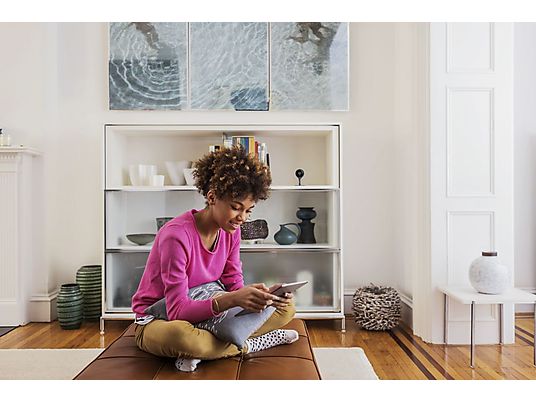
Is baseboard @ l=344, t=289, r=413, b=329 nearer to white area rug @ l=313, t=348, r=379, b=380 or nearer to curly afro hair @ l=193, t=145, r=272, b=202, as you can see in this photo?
white area rug @ l=313, t=348, r=379, b=380

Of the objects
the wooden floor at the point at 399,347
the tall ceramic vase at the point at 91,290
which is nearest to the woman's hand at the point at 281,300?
the wooden floor at the point at 399,347

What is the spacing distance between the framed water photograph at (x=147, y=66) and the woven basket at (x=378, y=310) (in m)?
1.91

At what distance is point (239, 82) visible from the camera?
4270mm

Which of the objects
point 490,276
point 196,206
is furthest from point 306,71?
point 490,276

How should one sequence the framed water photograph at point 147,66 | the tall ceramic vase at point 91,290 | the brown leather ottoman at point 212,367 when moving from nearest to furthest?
the brown leather ottoman at point 212,367, the tall ceramic vase at point 91,290, the framed water photograph at point 147,66

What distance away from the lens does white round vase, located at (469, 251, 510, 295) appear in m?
3.20

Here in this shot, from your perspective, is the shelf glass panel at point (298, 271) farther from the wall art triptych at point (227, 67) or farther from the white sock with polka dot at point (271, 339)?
the white sock with polka dot at point (271, 339)

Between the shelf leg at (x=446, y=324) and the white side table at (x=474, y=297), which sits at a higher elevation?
the white side table at (x=474, y=297)

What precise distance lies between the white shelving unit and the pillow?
176 cm

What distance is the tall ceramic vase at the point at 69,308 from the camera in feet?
12.8

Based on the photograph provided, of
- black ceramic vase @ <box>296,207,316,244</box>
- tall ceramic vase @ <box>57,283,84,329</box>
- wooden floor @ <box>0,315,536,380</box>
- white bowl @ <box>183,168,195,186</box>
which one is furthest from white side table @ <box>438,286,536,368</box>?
tall ceramic vase @ <box>57,283,84,329</box>

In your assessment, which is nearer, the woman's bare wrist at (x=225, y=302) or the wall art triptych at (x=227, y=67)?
the woman's bare wrist at (x=225, y=302)

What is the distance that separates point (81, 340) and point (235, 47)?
7.54 ft
